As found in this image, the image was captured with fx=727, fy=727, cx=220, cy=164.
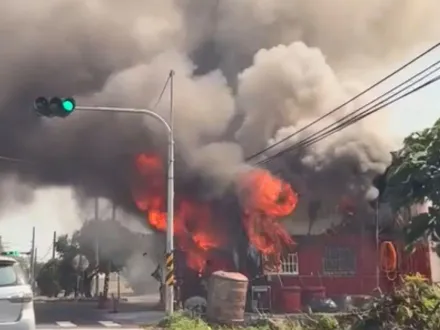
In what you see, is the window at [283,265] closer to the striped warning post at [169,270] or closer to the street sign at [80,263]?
the striped warning post at [169,270]

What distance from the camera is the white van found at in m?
8.36

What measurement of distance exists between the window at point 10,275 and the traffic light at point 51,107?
21.8ft

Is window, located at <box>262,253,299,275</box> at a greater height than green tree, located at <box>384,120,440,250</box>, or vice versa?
green tree, located at <box>384,120,440,250</box>

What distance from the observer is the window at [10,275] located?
856cm

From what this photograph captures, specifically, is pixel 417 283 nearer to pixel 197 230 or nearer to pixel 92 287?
pixel 197 230

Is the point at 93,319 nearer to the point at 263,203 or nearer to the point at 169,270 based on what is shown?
the point at 169,270

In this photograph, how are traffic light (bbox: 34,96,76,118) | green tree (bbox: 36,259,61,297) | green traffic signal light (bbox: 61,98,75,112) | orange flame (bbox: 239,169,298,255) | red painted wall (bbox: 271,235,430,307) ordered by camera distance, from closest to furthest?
traffic light (bbox: 34,96,76,118), green traffic signal light (bbox: 61,98,75,112), orange flame (bbox: 239,169,298,255), red painted wall (bbox: 271,235,430,307), green tree (bbox: 36,259,61,297)

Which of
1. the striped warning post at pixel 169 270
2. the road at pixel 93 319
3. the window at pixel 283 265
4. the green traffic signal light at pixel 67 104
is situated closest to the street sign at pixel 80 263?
the road at pixel 93 319

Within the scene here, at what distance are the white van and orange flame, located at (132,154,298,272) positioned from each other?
23.1 m

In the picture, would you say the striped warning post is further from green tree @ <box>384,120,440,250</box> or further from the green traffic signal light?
green tree @ <box>384,120,440,250</box>

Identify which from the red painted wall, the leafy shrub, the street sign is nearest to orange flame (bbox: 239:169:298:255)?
the red painted wall

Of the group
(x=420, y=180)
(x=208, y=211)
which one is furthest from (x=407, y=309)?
(x=208, y=211)

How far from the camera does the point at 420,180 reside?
17.4 meters

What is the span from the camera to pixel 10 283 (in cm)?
857
